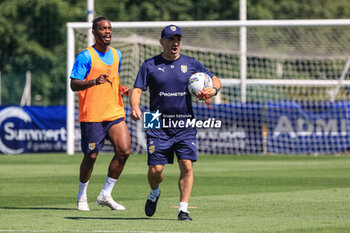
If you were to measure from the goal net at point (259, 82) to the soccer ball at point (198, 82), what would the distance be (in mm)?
13813

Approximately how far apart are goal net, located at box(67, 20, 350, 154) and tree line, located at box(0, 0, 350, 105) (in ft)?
30.8

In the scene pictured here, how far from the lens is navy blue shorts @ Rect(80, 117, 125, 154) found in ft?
35.2

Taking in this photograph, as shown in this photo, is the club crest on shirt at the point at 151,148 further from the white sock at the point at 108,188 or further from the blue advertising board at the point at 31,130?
the blue advertising board at the point at 31,130

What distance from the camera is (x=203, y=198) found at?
12.1 meters

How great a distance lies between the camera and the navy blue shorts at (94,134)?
35.2 ft

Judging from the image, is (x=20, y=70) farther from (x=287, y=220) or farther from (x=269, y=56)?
(x=287, y=220)

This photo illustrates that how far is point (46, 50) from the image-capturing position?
48531 millimetres

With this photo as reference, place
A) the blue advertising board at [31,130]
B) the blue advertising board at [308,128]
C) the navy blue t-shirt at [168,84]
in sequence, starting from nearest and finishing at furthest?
the navy blue t-shirt at [168,84], the blue advertising board at [308,128], the blue advertising board at [31,130]

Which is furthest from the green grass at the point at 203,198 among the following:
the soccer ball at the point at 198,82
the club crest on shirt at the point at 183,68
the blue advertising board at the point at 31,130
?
the blue advertising board at the point at 31,130

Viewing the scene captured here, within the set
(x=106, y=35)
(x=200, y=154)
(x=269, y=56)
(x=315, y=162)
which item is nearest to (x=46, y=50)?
(x=269, y=56)

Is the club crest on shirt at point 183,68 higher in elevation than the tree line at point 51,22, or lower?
lower

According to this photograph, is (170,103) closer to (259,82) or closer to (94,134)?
(94,134)

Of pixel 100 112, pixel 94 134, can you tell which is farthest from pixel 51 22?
pixel 94 134

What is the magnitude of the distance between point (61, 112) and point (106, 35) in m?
13.9
